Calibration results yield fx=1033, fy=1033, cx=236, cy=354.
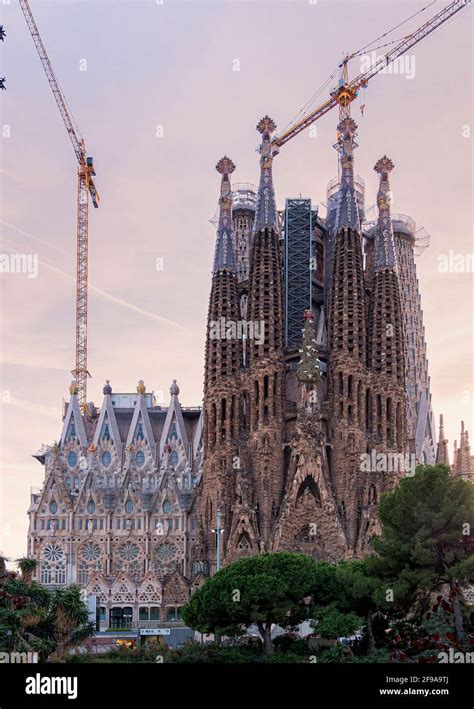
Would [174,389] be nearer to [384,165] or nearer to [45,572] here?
[45,572]

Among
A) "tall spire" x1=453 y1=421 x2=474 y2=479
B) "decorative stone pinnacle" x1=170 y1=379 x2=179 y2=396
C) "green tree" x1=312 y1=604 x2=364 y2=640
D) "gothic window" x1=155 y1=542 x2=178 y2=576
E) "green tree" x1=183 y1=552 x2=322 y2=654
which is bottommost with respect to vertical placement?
"green tree" x1=312 y1=604 x2=364 y2=640

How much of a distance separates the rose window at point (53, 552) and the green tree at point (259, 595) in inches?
1409

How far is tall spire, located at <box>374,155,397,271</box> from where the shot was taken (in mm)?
82375

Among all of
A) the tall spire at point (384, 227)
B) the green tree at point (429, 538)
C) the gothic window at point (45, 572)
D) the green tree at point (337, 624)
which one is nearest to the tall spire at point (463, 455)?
the tall spire at point (384, 227)

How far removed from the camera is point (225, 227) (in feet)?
275

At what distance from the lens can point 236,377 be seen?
78875 millimetres

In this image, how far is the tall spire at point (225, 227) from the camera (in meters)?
82.8

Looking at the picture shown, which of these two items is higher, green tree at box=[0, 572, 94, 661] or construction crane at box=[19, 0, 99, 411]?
construction crane at box=[19, 0, 99, 411]

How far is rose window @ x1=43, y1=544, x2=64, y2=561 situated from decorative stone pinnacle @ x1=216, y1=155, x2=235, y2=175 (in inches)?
1339

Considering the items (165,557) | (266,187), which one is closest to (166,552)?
(165,557)

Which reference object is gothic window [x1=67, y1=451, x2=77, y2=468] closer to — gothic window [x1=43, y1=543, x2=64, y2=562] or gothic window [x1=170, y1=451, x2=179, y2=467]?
gothic window [x1=43, y1=543, x2=64, y2=562]

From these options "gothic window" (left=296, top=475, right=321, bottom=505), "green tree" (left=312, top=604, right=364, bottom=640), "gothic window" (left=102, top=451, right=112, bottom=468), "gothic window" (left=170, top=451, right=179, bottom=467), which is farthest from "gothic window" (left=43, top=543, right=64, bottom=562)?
"green tree" (left=312, top=604, right=364, bottom=640)
